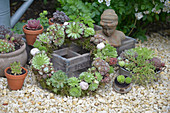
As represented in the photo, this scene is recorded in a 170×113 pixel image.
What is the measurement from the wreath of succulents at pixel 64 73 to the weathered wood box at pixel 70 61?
0.35 feet

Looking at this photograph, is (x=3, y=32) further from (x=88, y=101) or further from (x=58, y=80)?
(x=88, y=101)

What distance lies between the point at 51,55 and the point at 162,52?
2.27 m

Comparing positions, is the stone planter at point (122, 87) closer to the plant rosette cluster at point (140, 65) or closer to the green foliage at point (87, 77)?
the plant rosette cluster at point (140, 65)

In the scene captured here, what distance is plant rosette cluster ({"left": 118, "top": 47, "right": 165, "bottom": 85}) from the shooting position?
11.4ft

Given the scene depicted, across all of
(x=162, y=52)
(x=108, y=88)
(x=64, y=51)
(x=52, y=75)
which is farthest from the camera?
(x=162, y=52)

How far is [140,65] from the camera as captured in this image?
356 centimetres

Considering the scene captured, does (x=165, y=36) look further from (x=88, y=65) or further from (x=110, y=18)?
(x=88, y=65)

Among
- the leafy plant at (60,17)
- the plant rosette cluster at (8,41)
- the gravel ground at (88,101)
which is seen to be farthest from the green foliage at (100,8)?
the gravel ground at (88,101)

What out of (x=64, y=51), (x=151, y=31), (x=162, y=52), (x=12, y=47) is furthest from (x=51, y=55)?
(x=151, y=31)

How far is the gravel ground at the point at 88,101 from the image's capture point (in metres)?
2.95

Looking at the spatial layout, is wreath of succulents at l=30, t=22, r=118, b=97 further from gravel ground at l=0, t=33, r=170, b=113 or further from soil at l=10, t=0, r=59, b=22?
soil at l=10, t=0, r=59, b=22

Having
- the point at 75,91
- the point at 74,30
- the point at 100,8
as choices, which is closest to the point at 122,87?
the point at 75,91

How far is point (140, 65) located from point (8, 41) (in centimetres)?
191

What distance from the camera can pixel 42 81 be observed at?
127 inches
